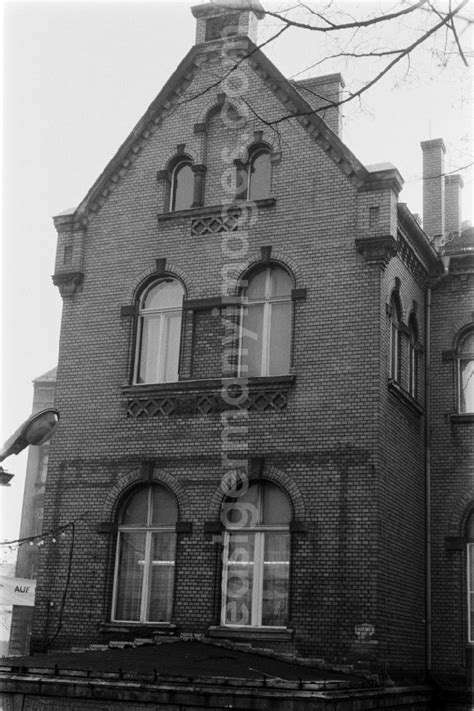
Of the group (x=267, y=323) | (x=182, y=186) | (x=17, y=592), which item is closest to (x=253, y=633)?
(x=267, y=323)

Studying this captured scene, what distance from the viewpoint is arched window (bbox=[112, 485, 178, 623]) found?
1700 centimetres

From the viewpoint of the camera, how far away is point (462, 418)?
62.3 ft

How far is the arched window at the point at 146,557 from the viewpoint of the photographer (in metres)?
17.0

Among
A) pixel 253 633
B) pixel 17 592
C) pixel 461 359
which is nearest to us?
pixel 253 633

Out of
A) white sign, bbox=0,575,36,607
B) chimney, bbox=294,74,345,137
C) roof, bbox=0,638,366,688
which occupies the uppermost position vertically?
chimney, bbox=294,74,345,137

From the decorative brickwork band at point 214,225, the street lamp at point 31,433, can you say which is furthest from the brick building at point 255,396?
the street lamp at point 31,433

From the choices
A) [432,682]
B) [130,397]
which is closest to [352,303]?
[130,397]

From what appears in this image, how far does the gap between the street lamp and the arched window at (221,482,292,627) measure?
380 inches

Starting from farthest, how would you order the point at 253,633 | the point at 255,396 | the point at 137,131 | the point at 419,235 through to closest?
1. the point at 137,131
2. the point at 419,235
3. the point at 255,396
4. the point at 253,633

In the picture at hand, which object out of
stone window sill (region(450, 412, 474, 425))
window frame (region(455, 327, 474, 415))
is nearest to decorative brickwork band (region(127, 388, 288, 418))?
stone window sill (region(450, 412, 474, 425))

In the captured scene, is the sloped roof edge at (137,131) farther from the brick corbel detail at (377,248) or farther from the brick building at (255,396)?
the brick corbel detail at (377,248)

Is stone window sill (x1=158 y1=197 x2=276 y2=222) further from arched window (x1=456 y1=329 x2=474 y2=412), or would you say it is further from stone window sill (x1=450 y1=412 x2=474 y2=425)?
stone window sill (x1=450 y1=412 x2=474 y2=425)

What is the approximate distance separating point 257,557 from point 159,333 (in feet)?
15.1

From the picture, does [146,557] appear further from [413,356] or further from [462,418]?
[462,418]
